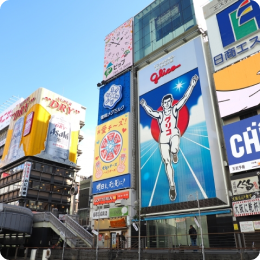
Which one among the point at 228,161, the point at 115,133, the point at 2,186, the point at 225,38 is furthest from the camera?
the point at 2,186

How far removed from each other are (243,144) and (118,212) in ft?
61.2

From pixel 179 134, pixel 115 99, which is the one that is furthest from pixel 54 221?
pixel 115 99

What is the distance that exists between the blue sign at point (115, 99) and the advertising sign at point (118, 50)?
8.32ft

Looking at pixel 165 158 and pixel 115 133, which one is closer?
pixel 165 158

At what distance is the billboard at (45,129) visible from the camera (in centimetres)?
5806

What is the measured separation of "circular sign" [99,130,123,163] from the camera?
39.9 metres

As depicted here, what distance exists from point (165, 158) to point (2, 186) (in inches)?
1749

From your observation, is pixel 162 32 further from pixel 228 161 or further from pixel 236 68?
pixel 228 161

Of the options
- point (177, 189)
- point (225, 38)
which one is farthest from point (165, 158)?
point (225, 38)

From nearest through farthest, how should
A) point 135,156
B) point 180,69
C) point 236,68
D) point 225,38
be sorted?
point 236,68
point 225,38
point 180,69
point 135,156

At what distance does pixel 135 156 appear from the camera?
127ft

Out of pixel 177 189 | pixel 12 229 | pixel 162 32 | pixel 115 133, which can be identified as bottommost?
pixel 12 229

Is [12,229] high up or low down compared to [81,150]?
down

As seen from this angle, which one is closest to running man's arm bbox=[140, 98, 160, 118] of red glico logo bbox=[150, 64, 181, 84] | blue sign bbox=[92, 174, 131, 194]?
red glico logo bbox=[150, 64, 181, 84]
